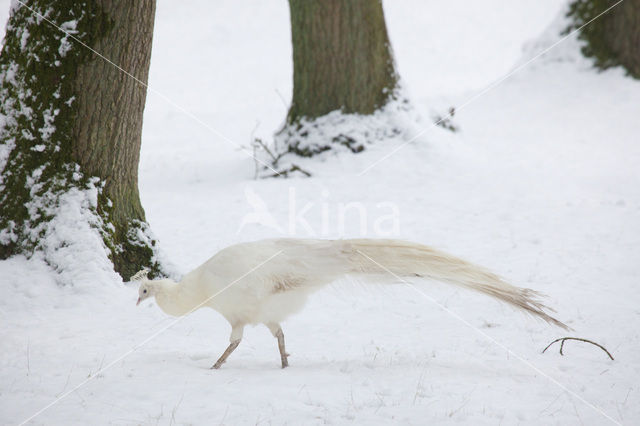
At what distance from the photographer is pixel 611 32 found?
43.7 feet

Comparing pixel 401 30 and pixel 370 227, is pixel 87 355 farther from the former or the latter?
pixel 401 30

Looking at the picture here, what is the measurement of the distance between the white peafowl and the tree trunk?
19.4 ft

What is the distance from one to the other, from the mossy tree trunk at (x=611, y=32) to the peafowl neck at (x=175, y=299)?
40.9 ft

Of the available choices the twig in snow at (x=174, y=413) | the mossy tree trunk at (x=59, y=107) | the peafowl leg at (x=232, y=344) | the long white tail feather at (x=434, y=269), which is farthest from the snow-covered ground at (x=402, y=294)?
the mossy tree trunk at (x=59, y=107)

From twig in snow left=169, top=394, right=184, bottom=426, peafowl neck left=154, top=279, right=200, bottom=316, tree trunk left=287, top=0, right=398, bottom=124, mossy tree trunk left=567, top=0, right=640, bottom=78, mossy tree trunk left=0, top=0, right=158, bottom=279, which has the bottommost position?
twig in snow left=169, top=394, right=184, bottom=426

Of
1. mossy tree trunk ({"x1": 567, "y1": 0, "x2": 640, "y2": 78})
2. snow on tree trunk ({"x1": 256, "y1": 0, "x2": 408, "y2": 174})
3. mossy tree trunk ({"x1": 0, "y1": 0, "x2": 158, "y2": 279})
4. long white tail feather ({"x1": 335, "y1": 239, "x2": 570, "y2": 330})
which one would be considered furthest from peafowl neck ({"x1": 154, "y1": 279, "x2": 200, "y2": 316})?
mossy tree trunk ({"x1": 567, "y1": 0, "x2": 640, "y2": 78})

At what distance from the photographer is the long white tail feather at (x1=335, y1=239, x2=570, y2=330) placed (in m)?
3.65

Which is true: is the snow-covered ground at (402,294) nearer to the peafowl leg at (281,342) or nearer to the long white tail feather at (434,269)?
the peafowl leg at (281,342)

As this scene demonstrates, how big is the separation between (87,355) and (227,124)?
11.2 meters

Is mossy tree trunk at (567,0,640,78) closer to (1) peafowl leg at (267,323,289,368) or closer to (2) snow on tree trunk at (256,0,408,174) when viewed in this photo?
(2) snow on tree trunk at (256,0,408,174)

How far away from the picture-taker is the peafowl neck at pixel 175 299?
3.92 meters

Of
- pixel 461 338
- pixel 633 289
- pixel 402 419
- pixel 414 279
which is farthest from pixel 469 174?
pixel 402 419

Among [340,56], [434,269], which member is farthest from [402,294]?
[340,56]

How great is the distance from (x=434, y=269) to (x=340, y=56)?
6.38 m
